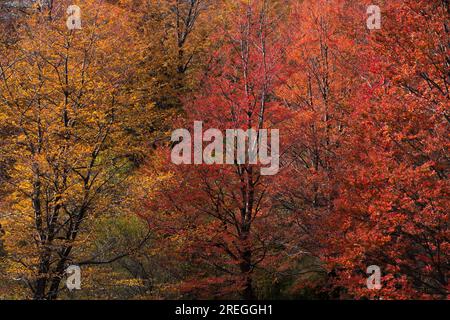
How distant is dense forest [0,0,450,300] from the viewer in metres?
12.3

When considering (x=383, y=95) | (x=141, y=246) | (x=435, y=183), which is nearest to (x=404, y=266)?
(x=435, y=183)

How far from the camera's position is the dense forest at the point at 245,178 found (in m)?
12.3

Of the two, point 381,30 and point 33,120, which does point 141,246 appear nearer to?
point 33,120

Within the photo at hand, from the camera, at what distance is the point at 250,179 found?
49.8 ft

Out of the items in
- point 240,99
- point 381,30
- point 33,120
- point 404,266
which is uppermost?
point 381,30

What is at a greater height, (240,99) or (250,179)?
(240,99)

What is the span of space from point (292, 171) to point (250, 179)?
213 cm

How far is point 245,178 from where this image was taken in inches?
603

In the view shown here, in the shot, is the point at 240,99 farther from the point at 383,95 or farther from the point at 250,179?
the point at 383,95

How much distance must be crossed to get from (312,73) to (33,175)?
10720 mm

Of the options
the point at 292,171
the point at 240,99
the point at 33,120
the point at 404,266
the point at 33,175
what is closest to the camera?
the point at 404,266
